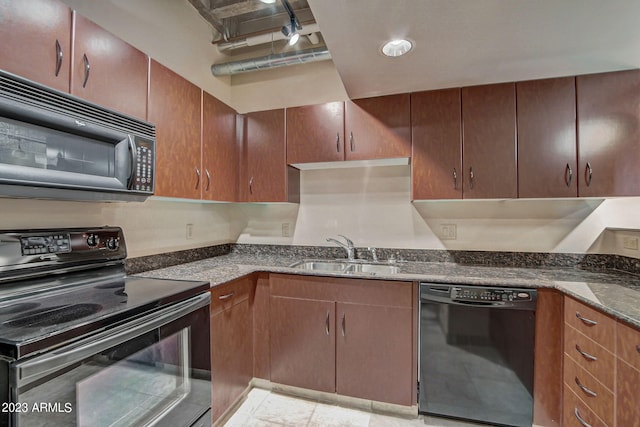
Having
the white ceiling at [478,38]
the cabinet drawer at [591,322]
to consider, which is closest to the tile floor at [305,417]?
the cabinet drawer at [591,322]

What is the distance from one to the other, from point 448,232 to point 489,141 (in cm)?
74

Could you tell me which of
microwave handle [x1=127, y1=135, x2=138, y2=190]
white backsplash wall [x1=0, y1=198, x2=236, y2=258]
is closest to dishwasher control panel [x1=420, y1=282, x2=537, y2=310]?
microwave handle [x1=127, y1=135, x2=138, y2=190]

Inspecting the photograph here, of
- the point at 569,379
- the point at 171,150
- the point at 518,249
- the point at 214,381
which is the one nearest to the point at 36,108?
the point at 171,150

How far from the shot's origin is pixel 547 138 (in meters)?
1.85

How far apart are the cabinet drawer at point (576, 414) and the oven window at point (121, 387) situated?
1860 mm

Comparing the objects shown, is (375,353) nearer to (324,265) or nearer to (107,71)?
(324,265)

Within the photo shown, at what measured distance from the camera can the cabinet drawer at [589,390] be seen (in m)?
1.23

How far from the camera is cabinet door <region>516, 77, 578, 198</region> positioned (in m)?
1.82

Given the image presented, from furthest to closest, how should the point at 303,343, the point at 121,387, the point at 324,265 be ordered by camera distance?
the point at 324,265 < the point at 303,343 < the point at 121,387

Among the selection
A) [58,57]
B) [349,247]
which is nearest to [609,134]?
[349,247]

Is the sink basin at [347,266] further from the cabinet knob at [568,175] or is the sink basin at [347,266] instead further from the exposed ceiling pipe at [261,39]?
the exposed ceiling pipe at [261,39]

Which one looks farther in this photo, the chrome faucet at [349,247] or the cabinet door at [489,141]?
the chrome faucet at [349,247]

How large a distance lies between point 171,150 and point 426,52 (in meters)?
1.57

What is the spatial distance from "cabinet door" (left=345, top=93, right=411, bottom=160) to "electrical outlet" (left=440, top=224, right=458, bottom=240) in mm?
683
